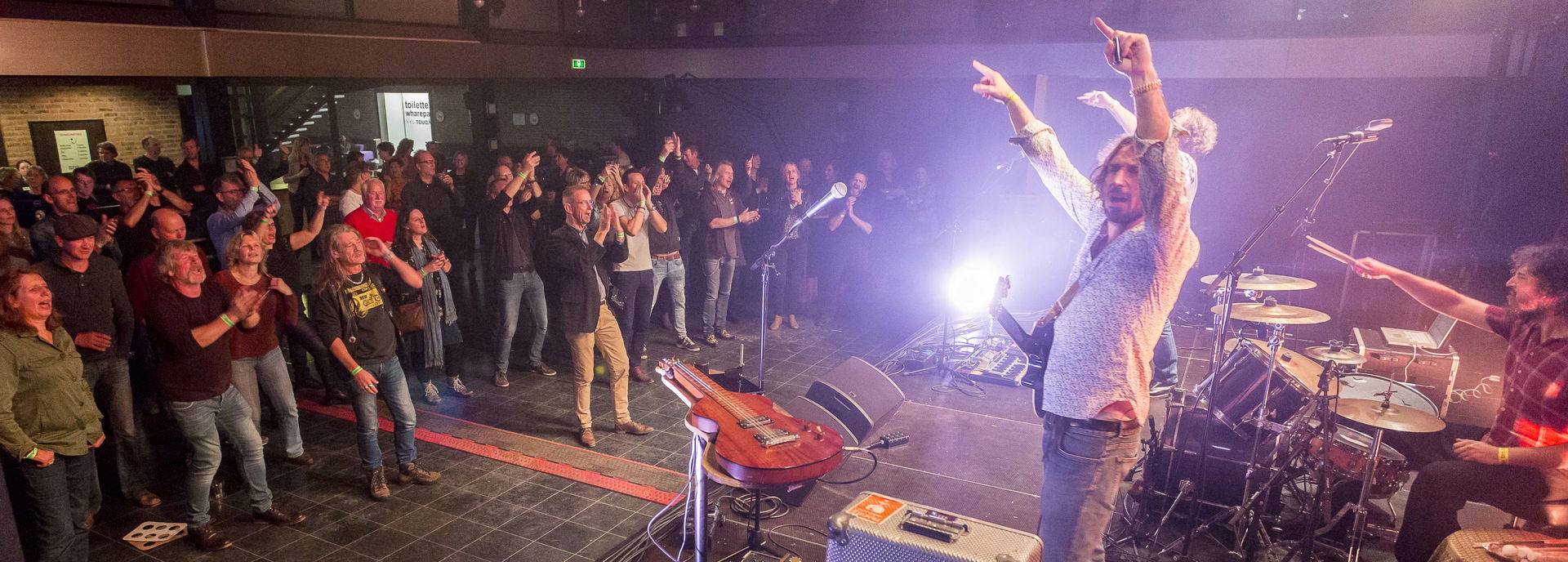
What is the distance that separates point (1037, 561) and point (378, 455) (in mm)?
3644

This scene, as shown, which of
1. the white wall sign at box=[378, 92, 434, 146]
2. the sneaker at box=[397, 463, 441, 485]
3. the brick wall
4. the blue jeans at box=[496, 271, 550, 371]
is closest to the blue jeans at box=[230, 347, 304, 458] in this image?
the sneaker at box=[397, 463, 441, 485]

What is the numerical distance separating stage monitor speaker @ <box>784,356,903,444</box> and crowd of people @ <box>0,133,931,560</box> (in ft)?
5.03

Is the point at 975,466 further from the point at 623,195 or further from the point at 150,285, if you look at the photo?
the point at 150,285

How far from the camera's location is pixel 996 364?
670 cm

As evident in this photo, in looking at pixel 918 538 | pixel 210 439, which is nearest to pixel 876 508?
pixel 918 538

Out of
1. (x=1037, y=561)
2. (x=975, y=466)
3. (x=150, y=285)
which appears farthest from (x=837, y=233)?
(x=1037, y=561)

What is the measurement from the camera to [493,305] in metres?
7.61

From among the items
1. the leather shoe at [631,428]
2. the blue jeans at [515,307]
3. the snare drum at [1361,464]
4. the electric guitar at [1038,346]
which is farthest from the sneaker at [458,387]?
the snare drum at [1361,464]

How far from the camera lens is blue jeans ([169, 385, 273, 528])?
3.77 meters

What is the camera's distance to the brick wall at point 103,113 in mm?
10180

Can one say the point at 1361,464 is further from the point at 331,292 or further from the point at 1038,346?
the point at 331,292

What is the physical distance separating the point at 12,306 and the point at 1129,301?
4.06 metres

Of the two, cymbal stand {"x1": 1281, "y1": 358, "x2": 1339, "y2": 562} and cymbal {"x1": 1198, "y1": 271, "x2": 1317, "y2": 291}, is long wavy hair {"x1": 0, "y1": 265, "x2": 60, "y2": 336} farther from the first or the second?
cymbal {"x1": 1198, "y1": 271, "x2": 1317, "y2": 291}

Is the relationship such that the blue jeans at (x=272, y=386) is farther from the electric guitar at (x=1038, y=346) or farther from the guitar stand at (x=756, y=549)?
the electric guitar at (x=1038, y=346)
